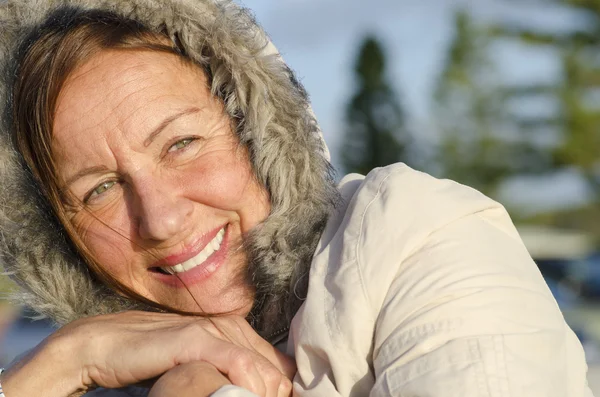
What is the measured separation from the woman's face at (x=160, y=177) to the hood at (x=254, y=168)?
2.4 inches

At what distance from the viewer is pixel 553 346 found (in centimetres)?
185

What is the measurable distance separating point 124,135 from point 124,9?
0.41m

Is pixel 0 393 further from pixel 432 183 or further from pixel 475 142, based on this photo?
pixel 475 142

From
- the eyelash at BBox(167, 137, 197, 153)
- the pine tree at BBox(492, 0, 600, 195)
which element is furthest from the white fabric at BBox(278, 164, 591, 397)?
the pine tree at BBox(492, 0, 600, 195)

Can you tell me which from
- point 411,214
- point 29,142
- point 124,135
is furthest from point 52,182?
point 411,214

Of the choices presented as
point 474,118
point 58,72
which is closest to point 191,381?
point 58,72

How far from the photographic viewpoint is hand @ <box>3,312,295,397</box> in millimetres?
1928

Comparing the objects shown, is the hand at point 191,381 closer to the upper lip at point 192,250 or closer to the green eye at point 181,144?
the upper lip at point 192,250

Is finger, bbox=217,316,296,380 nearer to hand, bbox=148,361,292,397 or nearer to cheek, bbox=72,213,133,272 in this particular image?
hand, bbox=148,361,292,397

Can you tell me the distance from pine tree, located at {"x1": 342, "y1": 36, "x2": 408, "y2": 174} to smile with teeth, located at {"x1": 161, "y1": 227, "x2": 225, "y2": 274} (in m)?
25.9

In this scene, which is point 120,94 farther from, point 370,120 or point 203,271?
point 370,120

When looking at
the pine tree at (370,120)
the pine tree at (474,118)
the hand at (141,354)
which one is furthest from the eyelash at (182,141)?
the pine tree at (474,118)

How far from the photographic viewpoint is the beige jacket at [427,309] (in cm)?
175

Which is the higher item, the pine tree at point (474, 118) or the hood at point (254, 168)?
the hood at point (254, 168)
